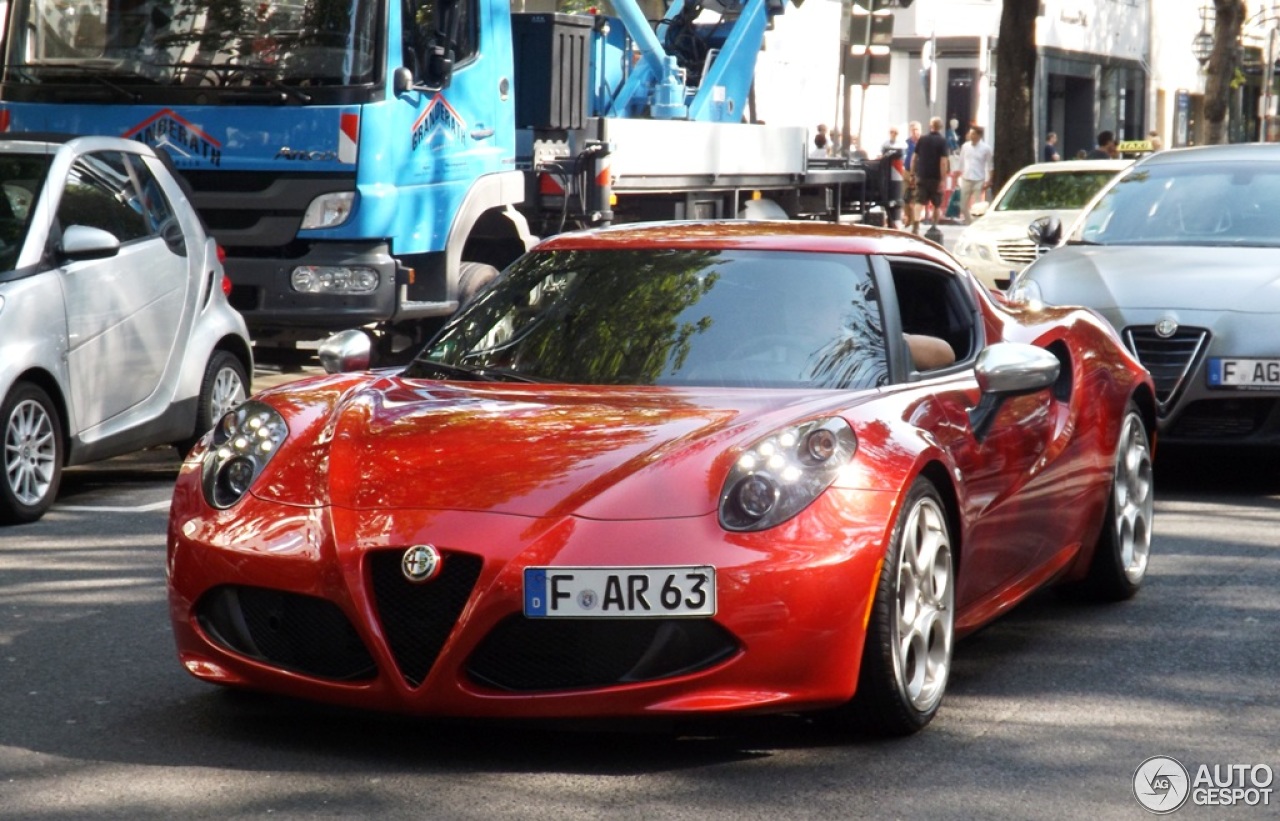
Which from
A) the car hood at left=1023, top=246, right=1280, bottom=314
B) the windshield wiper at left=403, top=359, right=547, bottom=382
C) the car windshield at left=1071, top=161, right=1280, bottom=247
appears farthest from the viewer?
the car windshield at left=1071, top=161, right=1280, bottom=247

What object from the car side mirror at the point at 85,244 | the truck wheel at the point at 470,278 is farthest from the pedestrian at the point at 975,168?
the car side mirror at the point at 85,244

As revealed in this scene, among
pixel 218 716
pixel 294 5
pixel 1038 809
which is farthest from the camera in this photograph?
pixel 294 5

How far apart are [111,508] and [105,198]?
4.80 ft

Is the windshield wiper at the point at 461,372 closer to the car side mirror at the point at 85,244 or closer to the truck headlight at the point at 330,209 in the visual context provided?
the car side mirror at the point at 85,244

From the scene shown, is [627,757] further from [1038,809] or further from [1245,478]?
[1245,478]

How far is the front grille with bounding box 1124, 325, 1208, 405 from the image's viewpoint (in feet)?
30.5

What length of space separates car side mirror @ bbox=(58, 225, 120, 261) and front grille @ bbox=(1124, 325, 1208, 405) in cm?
449

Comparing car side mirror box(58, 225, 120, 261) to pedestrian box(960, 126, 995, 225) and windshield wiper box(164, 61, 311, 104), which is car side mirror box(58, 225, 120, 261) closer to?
windshield wiper box(164, 61, 311, 104)

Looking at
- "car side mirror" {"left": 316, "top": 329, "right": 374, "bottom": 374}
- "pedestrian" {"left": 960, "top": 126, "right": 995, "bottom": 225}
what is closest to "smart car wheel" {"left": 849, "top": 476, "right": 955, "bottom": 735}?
"car side mirror" {"left": 316, "top": 329, "right": 374, "bottom": 374}

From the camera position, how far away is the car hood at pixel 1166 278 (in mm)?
9453

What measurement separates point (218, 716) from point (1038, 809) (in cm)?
202

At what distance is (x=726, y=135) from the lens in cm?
1811

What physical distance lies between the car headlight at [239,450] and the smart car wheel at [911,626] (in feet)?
4.97

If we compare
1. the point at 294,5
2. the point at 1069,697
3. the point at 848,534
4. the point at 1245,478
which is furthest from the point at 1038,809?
the point at 294,5
